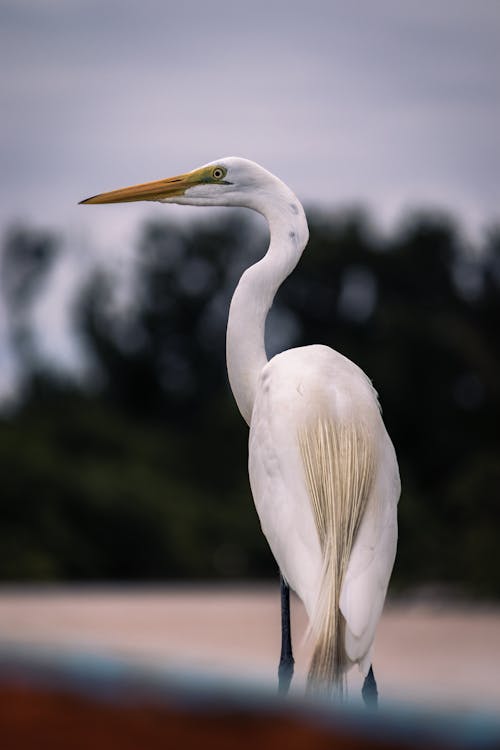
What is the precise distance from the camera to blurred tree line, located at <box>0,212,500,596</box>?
882 centimetres

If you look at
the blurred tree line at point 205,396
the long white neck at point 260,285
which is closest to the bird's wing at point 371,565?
the long white neck at point 260,285

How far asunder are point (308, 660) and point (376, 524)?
0.21 metres

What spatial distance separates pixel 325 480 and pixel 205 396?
9.42 m

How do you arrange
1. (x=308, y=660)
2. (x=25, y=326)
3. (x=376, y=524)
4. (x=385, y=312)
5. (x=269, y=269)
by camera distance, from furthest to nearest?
(x=25, y=326) < (x=385, y=312) < (x=269, y=269) < (x=376, y=524) < (x=308, y=660)

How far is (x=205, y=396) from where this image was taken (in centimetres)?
1086

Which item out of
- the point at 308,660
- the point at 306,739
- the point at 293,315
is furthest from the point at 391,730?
the point at 293,315

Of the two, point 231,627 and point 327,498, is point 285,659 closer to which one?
point 327,498

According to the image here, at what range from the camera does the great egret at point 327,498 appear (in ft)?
4.35

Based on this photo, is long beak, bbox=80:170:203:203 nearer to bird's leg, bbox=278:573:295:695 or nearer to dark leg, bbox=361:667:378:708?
bird's leg, bbox=278:573:295:695

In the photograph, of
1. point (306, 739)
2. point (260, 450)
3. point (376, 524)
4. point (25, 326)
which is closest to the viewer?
point (306, 739)

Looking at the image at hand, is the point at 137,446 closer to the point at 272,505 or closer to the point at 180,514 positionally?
the point at 180,514

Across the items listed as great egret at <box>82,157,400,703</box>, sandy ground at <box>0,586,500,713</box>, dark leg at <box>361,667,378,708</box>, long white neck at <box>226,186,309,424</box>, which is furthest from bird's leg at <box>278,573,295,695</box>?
sandy ground at <box>0,586,500,713</box>

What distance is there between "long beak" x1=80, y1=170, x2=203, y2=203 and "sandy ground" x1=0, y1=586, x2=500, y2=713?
3349 mm

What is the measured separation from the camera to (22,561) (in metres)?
8.38
